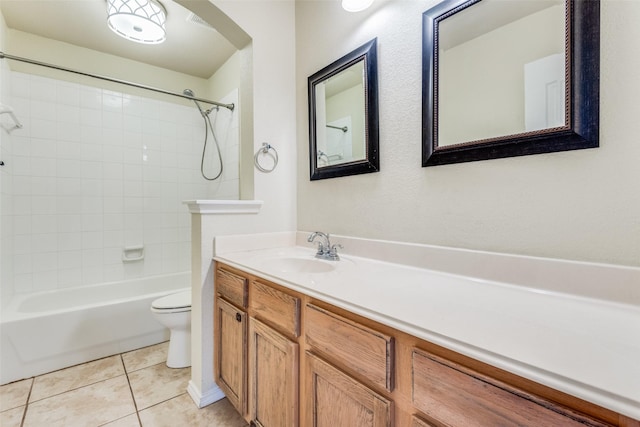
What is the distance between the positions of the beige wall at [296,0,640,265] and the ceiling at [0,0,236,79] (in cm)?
106

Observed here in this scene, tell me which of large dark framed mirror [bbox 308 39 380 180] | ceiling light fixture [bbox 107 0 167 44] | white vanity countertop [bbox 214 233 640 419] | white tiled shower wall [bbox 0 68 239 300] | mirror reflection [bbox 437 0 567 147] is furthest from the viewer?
white tiled shower wall [bbox 0 68 239 300]

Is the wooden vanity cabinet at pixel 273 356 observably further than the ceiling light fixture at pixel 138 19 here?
No

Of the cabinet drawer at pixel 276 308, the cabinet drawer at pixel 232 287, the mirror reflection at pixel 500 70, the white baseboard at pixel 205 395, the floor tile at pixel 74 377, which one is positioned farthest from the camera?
the floor tile at pixel 74 377

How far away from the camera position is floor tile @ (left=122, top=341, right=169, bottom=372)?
Answer: 6.17ft

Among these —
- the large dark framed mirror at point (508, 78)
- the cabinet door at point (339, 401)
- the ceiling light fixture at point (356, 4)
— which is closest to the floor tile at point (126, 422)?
the cabinet door at point (339, 401)

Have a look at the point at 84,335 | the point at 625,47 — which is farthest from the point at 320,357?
the point at 84,335

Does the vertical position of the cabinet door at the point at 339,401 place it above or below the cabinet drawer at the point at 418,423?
below

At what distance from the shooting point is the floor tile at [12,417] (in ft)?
4.47

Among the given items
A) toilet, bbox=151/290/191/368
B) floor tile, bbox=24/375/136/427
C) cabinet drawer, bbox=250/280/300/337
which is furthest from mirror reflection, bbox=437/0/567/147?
floor tile, bbox=24/375/136/427

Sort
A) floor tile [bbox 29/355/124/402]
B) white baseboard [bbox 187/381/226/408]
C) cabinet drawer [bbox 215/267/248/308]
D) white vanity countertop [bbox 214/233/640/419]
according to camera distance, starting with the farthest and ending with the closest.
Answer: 1. floor tile [bbox 29/355/124/402]
2. white baseboard [bbox 187/381/226/408]
3. cabinet drawer [bbox 215/267/248/308]
4. white vanity countertop [bbox 214/233/640/419]

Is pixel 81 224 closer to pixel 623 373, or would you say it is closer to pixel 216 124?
pixel 216 124

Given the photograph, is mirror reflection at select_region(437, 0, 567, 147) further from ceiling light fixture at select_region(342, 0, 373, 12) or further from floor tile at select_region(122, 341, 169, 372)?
floor tile at select_region(122, 341, 169, 372)

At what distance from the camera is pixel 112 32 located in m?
2.22

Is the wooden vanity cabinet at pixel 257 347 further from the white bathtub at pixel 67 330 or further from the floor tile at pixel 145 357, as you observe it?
the white bathtub at pixel 67 330
